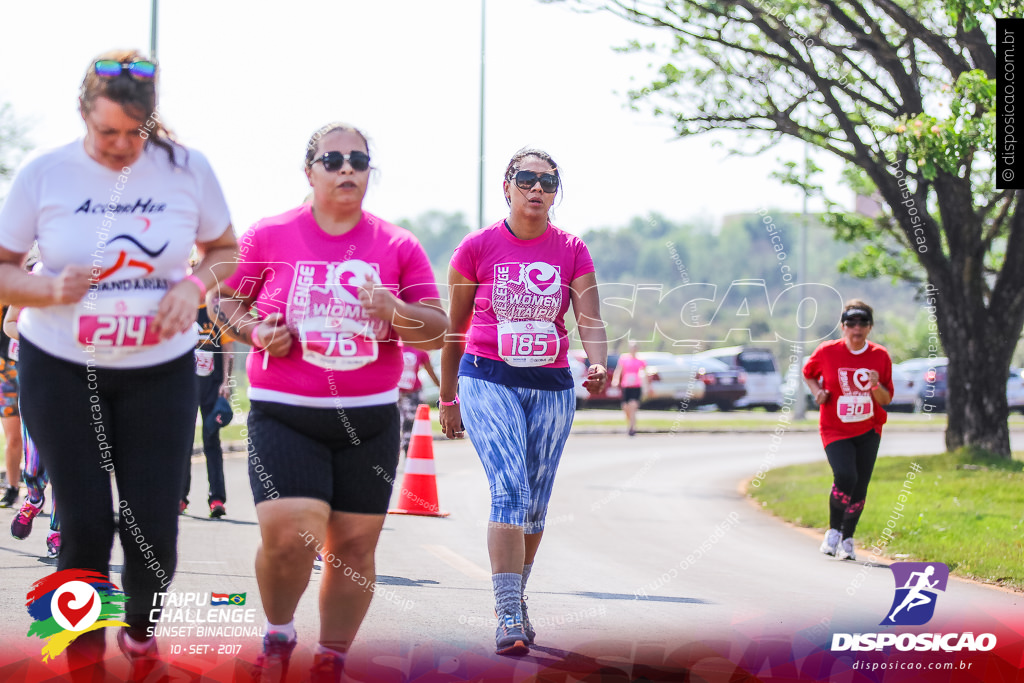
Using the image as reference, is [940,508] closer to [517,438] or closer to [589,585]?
[589,585]

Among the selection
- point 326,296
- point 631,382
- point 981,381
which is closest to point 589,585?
point 326,296

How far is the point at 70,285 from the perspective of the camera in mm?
3459

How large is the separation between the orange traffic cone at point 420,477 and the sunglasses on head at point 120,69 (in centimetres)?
588

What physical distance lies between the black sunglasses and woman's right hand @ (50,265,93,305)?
898 mm

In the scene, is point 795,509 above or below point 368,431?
below

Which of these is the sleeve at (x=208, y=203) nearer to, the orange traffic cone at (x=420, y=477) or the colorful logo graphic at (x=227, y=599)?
the colorful logo graphic at (x=227, y=599)

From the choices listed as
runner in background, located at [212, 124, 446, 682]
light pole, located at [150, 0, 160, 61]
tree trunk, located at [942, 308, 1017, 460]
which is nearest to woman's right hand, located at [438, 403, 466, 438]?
runner in background, located at [212, 124, 446, 682]

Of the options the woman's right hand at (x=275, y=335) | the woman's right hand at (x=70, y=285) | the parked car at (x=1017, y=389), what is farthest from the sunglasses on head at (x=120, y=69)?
the parked car at (x=1017, y=389)

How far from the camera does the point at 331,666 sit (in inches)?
155

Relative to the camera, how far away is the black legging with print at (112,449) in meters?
3.65

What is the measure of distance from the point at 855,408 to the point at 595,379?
4.22m

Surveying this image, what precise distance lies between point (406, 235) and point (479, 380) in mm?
1430

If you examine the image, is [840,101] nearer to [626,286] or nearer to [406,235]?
[626,286]

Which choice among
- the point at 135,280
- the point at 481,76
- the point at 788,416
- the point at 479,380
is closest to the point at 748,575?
the point at 479,380
